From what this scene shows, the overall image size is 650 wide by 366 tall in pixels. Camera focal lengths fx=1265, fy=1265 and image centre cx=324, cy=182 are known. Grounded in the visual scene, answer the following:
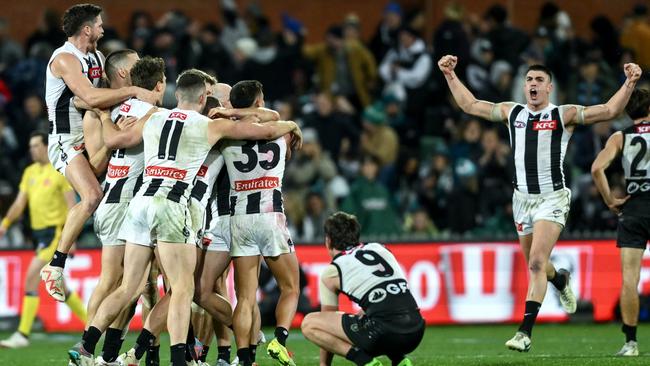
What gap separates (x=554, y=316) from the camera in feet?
57.1

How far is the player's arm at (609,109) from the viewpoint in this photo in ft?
37.8

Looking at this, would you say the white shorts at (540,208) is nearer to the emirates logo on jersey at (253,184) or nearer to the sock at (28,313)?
the emirates logo on jersey at (253,184)

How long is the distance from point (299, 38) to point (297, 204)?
3.88 metres

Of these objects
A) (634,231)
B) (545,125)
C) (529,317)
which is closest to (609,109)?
(545,125)

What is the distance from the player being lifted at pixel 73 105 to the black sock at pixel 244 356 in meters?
1.59

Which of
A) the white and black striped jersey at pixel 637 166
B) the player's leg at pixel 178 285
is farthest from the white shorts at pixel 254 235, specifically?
the white and black striped jersey at pixel 637 166

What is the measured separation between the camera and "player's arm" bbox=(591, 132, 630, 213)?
12.6 metres

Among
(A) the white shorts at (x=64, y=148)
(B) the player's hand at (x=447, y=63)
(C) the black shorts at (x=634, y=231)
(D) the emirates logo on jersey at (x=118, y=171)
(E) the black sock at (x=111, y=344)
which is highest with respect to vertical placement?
(B) the player's hand at (x=447, y=63)

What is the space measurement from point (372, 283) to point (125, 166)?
7.88 ft

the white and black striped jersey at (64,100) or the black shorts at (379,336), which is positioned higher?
the white and black striped jersey at (64,100)

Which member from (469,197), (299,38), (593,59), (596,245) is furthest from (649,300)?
(299,38)

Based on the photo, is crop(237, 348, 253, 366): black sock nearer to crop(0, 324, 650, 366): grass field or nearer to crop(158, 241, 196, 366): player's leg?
crop(158, 241, 196, 366): player's leg

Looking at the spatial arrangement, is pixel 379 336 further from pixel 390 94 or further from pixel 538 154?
pixel 390 94

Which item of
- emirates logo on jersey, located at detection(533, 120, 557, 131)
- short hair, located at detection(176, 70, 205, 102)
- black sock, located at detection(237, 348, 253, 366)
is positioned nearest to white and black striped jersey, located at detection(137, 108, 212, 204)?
short hair, located at detection(176, 70, 205, 102)
